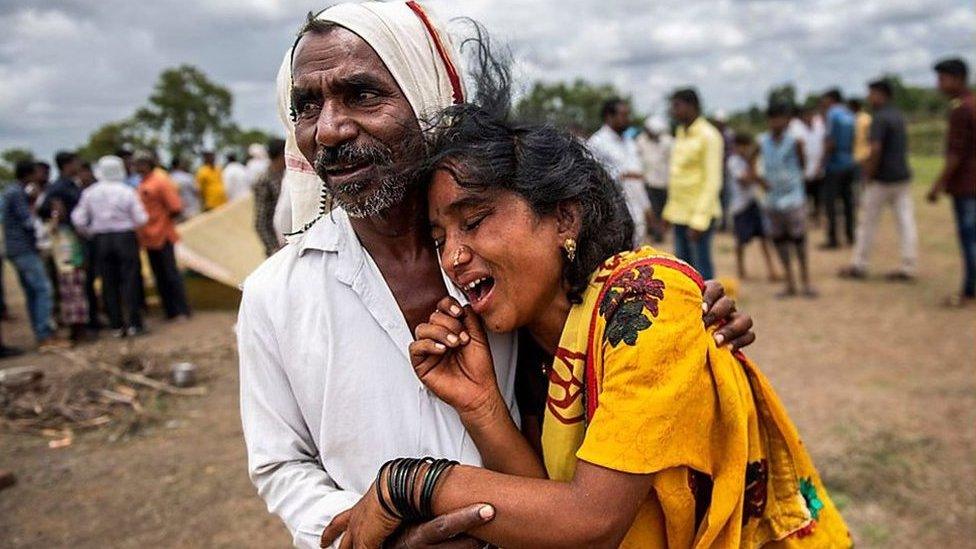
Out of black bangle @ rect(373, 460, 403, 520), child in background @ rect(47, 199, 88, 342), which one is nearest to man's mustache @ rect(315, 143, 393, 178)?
black bangle @ rect(373, 460, 403, 520)

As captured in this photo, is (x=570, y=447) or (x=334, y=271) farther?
(x=334, y=271)

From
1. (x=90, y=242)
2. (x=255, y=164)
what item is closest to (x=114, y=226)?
(x=90, y=242)

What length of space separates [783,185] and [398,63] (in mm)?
6474

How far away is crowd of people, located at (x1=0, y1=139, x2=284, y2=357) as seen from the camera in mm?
7680

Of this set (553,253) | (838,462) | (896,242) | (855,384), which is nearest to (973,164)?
(855,384)

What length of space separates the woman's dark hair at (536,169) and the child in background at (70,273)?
7.93m

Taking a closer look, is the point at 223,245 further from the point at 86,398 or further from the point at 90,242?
the point at 86,398

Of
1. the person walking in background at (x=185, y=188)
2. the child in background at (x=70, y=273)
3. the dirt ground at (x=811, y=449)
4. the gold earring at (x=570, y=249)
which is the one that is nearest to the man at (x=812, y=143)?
the dirt ground at (x=811, y=449)

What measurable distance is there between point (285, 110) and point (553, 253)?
2.46 feet

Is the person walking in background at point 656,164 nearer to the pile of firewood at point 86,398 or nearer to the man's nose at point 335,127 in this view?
the pile of firewood at point 86,398

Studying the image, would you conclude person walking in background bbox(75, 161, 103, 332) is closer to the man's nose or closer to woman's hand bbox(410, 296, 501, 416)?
the man's nose

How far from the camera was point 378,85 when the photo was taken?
153cm

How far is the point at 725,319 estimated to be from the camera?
155 cm

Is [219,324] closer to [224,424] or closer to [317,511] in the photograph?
[224,424]
